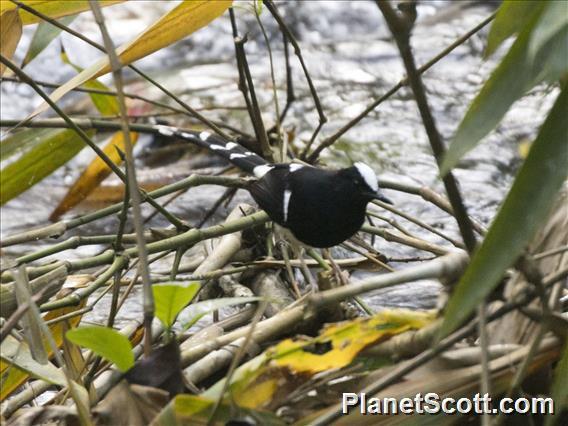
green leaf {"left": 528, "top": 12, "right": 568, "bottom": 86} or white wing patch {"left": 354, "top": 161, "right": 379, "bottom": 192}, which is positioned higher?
white wing patch {"left": 354, "top": 161, "right": 379, "bottom": 192}

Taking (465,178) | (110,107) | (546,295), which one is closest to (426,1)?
(465,178)

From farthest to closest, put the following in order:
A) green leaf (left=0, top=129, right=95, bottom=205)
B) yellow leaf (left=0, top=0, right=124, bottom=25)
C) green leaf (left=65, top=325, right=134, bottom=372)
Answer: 1. green leaf (left=0, top=129, right=95, bottom=205)
2. yellow leaf (left=0, top=0, right=124, bottom=25)
3. green leaf (left=65, top=325, right=134, bottom=372)

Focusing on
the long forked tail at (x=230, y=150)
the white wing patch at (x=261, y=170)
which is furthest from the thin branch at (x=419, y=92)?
the long forked tail at (x=230, y=150)

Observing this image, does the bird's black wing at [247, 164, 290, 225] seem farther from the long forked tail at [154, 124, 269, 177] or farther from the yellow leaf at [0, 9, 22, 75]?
the yellow leaf at [0, 9, 22, 75]

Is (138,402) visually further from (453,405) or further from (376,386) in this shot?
(453,405)

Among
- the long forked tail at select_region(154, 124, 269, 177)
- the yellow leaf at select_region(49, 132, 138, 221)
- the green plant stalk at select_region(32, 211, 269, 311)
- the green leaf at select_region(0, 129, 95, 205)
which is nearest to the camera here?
the green plant stalk at select_region(32, 211, 269, 311)

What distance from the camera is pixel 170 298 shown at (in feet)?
5.50

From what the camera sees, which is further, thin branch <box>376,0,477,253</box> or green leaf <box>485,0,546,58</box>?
green leaf <box>485,0,546,58</box>

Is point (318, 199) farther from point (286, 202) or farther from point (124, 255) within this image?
point (124, 255)

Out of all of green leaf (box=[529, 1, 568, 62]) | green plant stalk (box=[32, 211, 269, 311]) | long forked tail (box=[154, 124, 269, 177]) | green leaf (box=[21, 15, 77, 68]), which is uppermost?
→ green leaf (box=[21, 15, 77, 68])

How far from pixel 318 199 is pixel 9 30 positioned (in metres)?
0.94

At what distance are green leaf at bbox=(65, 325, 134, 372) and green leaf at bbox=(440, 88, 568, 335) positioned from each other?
1.70 ft

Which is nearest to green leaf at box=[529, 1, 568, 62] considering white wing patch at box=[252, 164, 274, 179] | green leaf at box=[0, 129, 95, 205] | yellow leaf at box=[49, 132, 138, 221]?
white wing patch at box=[252, 164, 274, 179]

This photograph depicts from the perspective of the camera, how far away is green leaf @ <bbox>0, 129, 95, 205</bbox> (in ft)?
9.74
